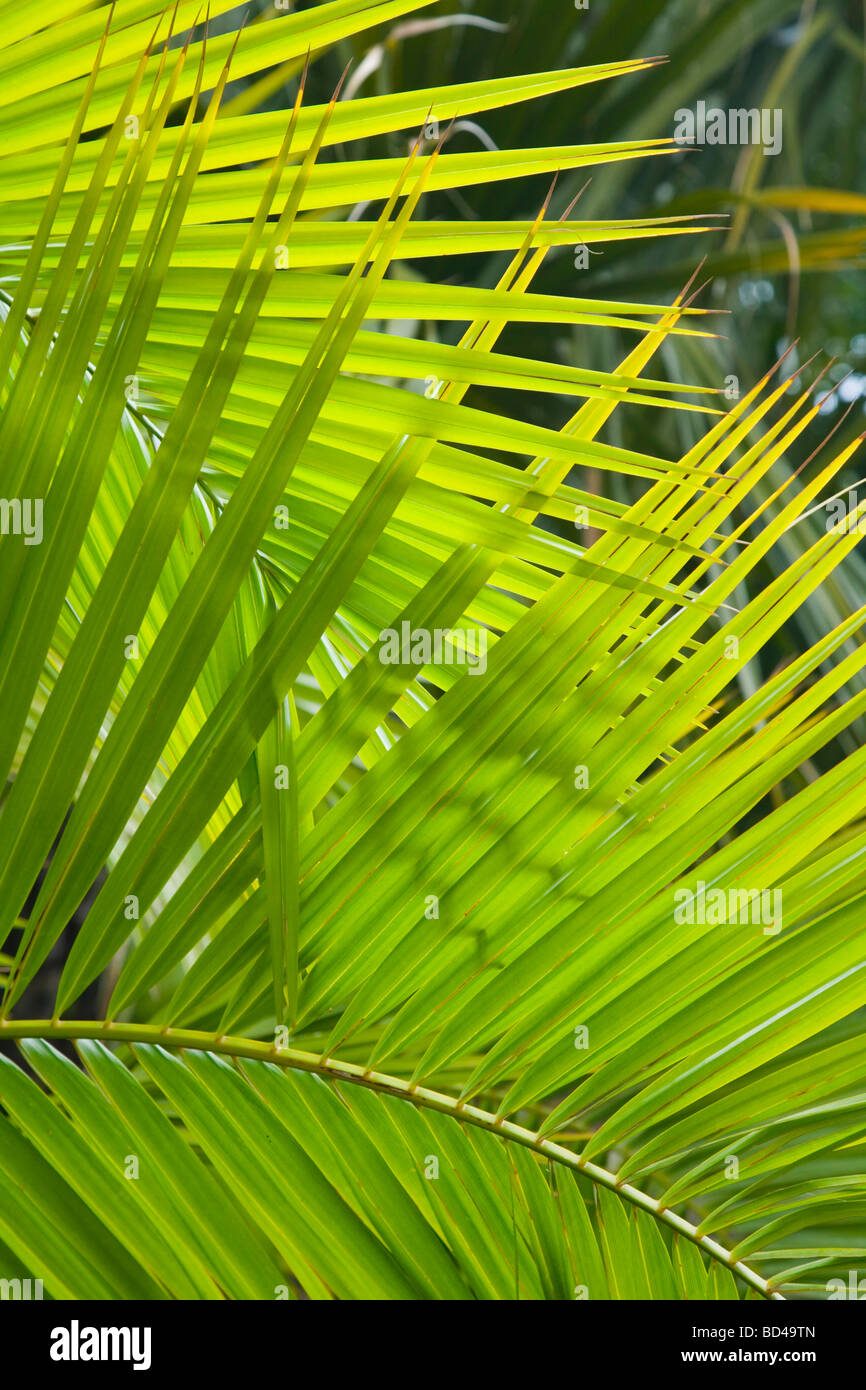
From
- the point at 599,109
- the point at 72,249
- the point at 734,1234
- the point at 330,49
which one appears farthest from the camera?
the point at 599,109

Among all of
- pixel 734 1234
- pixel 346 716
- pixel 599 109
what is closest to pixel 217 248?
pixel 346 716

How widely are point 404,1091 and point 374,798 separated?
5.3 inches

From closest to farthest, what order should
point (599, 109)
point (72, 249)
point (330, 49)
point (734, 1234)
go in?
point (72, 249) < point (734, 1234) < point (330, 49) < point (599, 109)

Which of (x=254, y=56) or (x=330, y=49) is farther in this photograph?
(x=330, y=49)

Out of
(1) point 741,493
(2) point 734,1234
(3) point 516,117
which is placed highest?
(3) point 516,117

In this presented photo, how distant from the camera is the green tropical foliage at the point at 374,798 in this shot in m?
0.39

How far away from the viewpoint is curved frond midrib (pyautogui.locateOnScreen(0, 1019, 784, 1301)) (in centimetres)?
43

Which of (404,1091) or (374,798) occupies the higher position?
(374,798)

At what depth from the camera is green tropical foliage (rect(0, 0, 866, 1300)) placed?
1.27ft

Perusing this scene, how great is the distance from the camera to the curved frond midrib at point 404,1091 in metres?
0.43

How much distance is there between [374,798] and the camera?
0.44 metres
